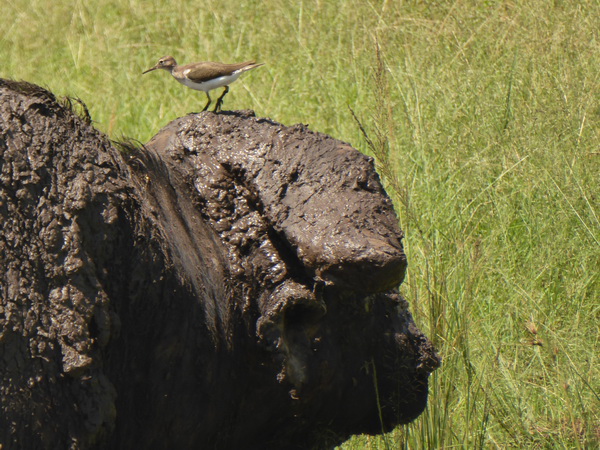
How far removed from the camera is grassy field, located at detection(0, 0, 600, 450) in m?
3.09

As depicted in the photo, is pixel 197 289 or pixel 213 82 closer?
pixel 197 289

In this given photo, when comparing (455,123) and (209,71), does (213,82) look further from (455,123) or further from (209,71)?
(455,123)

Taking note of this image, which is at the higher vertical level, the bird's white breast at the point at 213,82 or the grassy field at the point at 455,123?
the bird's white breast at the point at 213,82

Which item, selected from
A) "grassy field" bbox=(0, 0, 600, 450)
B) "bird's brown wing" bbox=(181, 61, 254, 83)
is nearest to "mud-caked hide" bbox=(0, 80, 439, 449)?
"grassy field" bbox=(0, 0, 600, 450)

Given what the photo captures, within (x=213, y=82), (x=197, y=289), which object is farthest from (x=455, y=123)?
(x=197, y=289)

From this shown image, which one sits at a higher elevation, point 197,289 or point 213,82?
point 213,82

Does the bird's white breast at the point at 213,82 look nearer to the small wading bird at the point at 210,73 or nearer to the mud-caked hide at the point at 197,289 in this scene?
the small wading bird at the point at 210,73

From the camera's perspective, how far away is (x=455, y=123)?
204 inches

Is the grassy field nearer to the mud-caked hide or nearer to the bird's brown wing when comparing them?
the mud-caked hide

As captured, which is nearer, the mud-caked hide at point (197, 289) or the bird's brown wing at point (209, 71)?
the mud-caked hide at point (197, 289)

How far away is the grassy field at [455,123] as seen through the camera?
309 cm

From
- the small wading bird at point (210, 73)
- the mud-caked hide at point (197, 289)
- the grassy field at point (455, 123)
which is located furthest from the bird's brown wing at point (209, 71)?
the mud-caked hide at point (197, 289)

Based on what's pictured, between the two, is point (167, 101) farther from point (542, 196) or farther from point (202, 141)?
point (202, 141)

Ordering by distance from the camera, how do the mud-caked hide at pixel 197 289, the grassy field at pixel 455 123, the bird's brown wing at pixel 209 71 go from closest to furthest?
the mud-caked hide at pixel 197 289, the grassy field at pixel 455 123, the bird's brown wing at pixel 209 71
